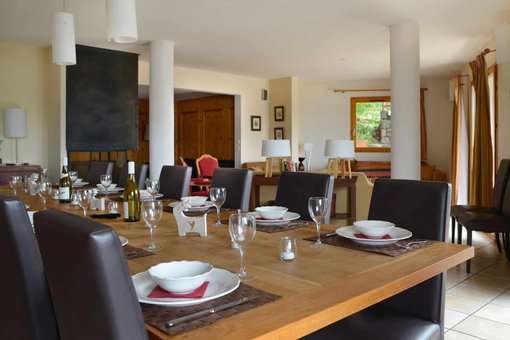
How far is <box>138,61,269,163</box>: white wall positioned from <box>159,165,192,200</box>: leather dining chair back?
449 centimetres

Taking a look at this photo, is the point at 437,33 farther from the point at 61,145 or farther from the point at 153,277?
the point at 153,277

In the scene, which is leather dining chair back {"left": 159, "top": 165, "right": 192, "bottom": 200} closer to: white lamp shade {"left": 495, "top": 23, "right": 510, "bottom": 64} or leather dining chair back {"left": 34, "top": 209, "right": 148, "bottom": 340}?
leather dining chair back {"left": 34, "top": 209, "right": 148, "bottom": 340}

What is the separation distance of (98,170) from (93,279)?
397 cm

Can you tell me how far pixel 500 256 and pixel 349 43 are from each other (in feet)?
10.5

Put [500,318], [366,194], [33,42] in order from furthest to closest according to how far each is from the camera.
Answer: [33,42] < [366,194] < [500,318]

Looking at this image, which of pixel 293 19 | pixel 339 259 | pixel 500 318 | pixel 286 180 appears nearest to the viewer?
pixel 339 259

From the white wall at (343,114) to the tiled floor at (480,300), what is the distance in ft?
16.6

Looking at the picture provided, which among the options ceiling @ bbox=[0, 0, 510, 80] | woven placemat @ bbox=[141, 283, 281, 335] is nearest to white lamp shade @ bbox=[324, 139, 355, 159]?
ceiling @ bbox=[0, 0, 510, 80]

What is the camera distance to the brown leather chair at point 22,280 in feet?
3.96

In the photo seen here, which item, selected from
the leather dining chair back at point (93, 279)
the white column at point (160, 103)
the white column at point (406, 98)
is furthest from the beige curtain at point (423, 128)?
the leather dining chair back at point (93, 279)

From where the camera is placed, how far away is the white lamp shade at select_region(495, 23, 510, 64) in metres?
4.39

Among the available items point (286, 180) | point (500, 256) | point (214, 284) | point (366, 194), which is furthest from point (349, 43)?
point (214, 284)

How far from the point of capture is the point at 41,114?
240 inches

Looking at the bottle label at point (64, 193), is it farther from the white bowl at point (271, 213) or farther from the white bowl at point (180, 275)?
the white bowl at point (180, 275)
